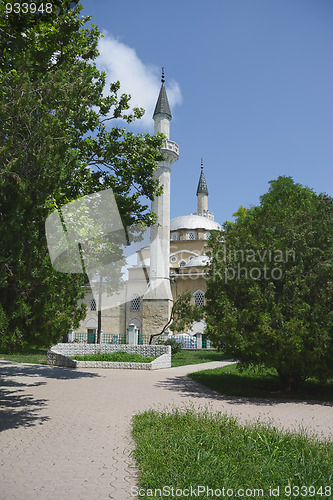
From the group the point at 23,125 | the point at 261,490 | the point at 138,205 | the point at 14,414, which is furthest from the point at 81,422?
the point at 138,205

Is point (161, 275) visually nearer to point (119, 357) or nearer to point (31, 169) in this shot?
point (119, 357)

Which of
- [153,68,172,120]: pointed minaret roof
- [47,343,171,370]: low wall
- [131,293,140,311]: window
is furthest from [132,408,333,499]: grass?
[131,293,140,311]: window

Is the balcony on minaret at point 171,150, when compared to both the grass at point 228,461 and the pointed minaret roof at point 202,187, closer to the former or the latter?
the pointed minaret roof at point 202,187

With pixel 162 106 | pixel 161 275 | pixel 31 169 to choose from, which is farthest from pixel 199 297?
pixel 31 169

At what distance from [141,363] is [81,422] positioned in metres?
9.74

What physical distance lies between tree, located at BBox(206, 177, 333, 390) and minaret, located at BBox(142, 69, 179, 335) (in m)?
20.1

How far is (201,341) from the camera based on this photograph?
28125mm

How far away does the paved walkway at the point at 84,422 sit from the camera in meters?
3.92

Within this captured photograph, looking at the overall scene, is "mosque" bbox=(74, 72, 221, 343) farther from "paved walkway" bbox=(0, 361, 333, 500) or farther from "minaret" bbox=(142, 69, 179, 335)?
"paved walkway" bbox=(0, 361, 333, 500)

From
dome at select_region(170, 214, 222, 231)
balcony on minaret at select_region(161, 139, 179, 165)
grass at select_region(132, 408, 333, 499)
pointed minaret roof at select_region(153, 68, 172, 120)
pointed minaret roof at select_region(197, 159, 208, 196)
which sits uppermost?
pointed minaret roof at select_region(197, 159, 208, 196)

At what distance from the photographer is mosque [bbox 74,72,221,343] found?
102ft

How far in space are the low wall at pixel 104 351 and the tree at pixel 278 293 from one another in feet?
22.3

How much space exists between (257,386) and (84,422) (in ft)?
21.1

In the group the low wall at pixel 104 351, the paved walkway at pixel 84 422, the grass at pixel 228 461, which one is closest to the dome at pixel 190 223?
the low wall at pixel 104 351
